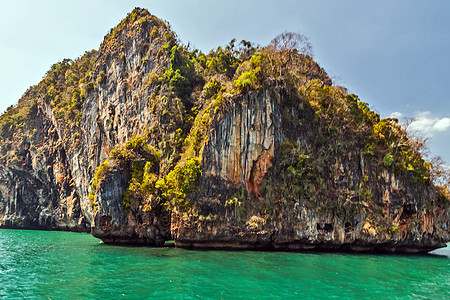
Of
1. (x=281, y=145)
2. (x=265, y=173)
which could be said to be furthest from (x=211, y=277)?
(x=281, y=145)

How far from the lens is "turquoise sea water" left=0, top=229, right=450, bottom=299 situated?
1171 centimetres

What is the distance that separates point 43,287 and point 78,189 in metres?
38.2

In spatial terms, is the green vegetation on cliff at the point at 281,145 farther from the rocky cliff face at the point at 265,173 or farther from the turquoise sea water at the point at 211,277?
the turquoise sea water at the point at 211,277

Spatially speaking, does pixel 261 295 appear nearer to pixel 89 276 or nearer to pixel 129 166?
pixel 89 276

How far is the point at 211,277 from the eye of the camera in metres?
14.1

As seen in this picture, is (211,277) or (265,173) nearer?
(211,277)

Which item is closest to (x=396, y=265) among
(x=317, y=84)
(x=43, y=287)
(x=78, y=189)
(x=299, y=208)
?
(x=299, y=208)

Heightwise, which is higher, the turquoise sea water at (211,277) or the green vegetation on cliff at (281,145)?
the green vegetation on cliff at (281,145)

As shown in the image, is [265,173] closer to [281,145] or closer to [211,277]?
[281,145]

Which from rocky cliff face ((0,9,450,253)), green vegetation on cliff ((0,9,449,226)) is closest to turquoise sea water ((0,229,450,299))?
rocky cliff face ((0,9,450,253))

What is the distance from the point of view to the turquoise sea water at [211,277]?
38.4 ft

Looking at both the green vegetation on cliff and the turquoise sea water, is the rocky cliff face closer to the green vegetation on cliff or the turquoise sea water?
the green vegetation on cliff

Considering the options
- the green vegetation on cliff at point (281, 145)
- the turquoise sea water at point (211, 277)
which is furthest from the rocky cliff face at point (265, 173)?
the turquoise sea water at point (211, 277)

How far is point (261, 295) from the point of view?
451 inches
